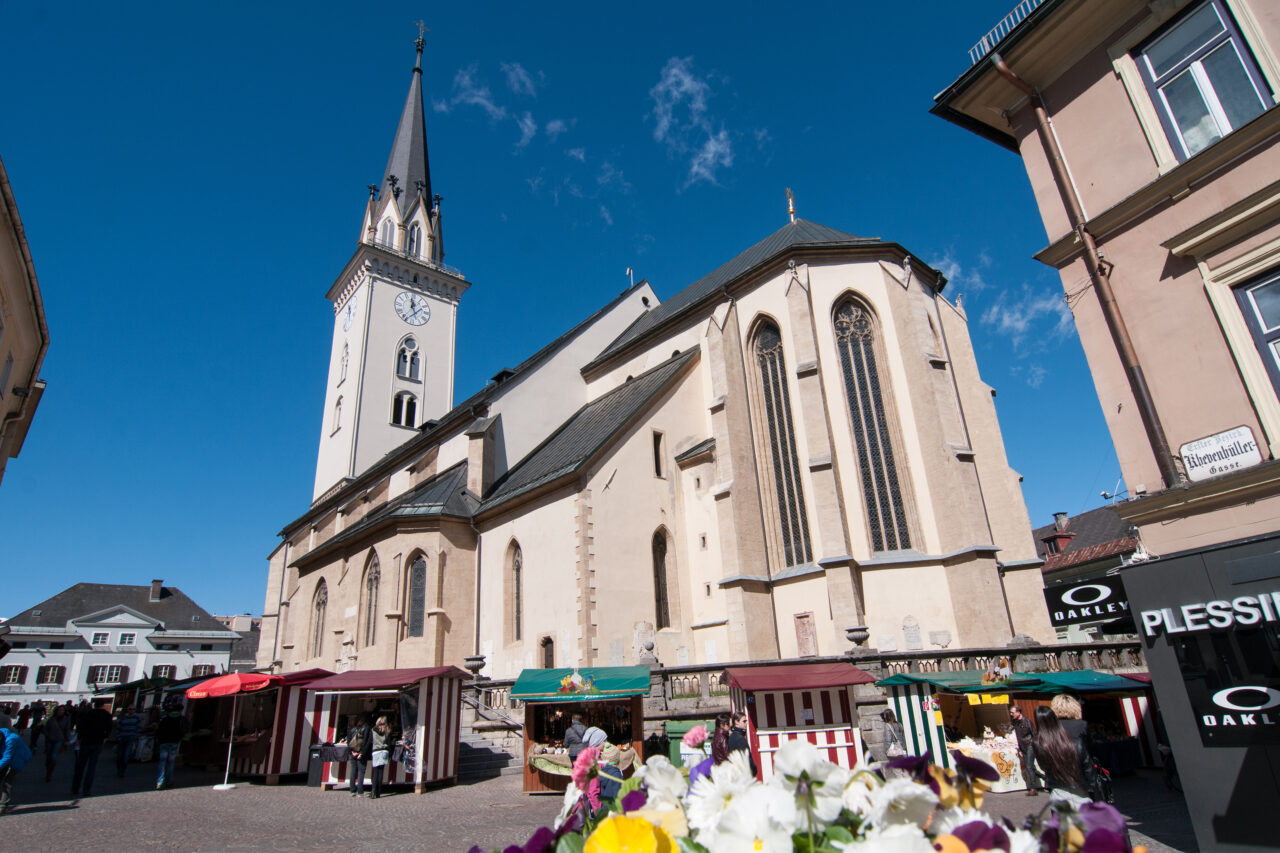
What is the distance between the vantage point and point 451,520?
22.3 meters

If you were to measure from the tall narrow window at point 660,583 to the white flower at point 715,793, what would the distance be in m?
18.1

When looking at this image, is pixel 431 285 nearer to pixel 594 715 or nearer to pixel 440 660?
pixel 440 660

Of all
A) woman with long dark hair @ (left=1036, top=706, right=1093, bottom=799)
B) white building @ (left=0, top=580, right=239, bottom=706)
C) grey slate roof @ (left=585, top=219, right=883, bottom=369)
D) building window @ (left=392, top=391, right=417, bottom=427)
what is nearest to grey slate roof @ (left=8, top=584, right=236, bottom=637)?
white building @ (left=0, top=580, right=239, bottom=706)

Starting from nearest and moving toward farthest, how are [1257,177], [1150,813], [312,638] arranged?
1. [1257,177]
2. [1150,813]
3. [312,638]

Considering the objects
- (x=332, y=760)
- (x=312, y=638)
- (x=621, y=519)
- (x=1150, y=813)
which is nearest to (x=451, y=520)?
(x=621, y=519)

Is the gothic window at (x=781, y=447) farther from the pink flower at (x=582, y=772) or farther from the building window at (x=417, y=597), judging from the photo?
the pink flower at (x=582, y=772)

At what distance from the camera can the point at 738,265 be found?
27.0 metres

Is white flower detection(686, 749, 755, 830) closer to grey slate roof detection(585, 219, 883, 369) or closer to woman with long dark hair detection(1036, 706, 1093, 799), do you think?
woman with long dark hair detection(1036, 706, 1093, 799)

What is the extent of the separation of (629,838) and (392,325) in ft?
134

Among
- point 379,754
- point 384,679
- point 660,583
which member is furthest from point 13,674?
point 379,754

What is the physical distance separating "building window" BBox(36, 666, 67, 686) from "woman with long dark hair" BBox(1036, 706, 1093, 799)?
59605 mm

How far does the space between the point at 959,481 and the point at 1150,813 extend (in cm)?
976

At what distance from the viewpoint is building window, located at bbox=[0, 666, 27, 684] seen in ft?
147

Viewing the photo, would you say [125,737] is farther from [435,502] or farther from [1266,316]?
[1266,316]
